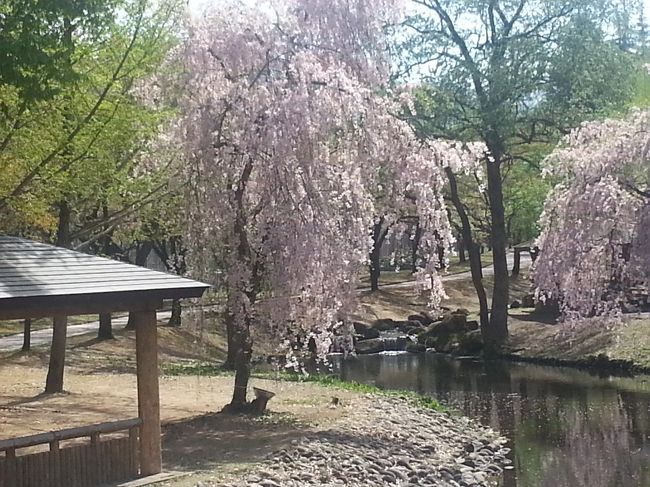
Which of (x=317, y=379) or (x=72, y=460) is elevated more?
(x=72, y=460)

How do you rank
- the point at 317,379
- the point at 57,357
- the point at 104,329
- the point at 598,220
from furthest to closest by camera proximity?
1. the point at 104,329
2. the point at 317,379
3. the point at 598,220
4. the point at 57,357

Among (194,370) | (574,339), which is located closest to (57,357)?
(194,370)

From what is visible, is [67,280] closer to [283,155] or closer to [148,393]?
[148,393]

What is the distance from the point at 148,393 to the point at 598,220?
11.4 m

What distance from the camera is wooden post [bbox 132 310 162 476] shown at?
1038 cm

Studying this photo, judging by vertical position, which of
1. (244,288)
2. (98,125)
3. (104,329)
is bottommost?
(104,329)

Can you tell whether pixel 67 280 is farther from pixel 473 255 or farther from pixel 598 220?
pixel 473 255

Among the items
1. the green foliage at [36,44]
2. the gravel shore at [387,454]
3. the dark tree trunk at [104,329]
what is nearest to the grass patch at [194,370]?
the dark tree trunk at [104,329]

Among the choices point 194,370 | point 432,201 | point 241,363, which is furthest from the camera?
point 194,370

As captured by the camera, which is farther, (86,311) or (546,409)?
(546,409)

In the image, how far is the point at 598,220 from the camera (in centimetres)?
1822

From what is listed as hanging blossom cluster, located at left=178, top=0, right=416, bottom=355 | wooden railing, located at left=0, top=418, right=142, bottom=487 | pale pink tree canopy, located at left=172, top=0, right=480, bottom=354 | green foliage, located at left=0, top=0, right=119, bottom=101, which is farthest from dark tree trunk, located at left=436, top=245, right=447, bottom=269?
green foliage, located at left=0, top=0, right=119, bottom=101

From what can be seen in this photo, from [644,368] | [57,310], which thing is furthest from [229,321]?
[644,368]

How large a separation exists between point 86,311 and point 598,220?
12.2m
